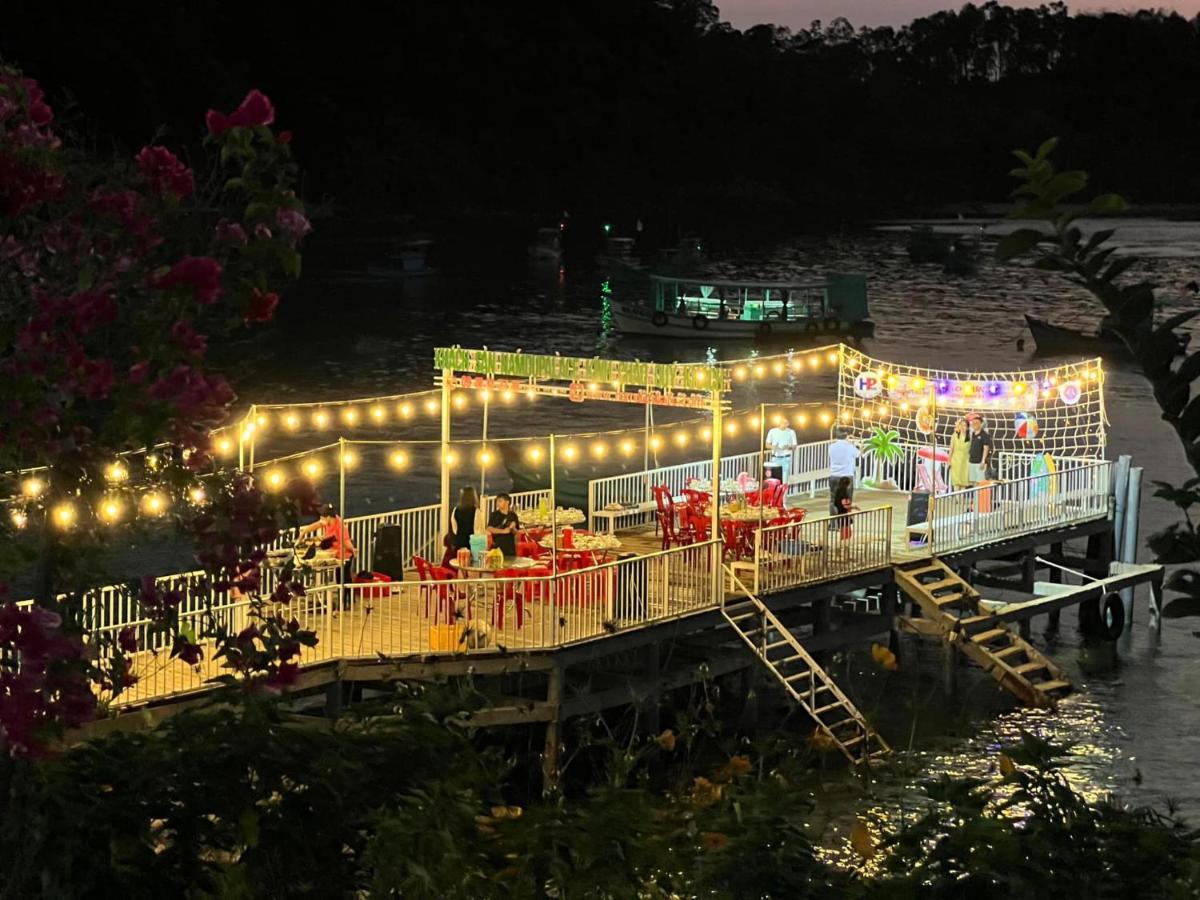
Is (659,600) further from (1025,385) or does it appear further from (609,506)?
(1025,385)

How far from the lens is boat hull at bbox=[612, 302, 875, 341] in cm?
7525

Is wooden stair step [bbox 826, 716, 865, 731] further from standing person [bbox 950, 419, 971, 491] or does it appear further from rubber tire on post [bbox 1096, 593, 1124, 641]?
rubber tire on post [bbox 1096, 593, 1124, 641]

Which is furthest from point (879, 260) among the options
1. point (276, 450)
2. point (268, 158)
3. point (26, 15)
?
point (268, 158)

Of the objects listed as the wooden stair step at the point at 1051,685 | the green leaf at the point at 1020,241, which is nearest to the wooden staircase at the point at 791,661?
the wooden stair step at the point at 1051,685

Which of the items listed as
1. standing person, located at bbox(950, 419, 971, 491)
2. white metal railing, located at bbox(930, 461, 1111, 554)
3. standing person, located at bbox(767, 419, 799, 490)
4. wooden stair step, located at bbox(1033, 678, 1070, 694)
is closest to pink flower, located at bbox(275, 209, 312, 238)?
wooden stair step, located at bbox(1033, 678, 1070, 694)

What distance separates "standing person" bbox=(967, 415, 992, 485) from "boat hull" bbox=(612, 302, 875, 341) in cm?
4550

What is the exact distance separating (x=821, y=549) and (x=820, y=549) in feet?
0.11

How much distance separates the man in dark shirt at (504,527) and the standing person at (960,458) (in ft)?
25.2

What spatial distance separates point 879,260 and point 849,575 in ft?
352

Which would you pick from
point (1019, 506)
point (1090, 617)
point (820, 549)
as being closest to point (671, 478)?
point (1019, 506)

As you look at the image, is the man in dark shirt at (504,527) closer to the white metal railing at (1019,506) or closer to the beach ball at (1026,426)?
the white metal railing at (1019,506)

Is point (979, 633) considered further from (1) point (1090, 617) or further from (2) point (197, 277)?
(2) point (197, 277)

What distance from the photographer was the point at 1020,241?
177 inches

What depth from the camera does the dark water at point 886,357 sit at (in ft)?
82.7
